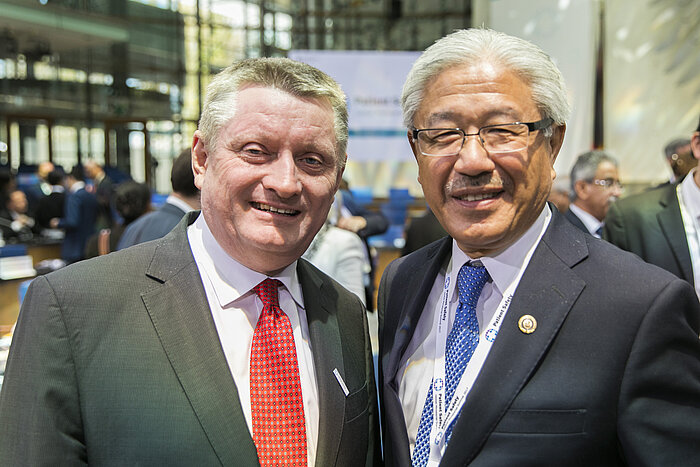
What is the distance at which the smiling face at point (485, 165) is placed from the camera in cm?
139

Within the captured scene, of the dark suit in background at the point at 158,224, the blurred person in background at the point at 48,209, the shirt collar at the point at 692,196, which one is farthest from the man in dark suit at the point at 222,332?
the blurred person in background at the point at 48,209

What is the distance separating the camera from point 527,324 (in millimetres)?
1312

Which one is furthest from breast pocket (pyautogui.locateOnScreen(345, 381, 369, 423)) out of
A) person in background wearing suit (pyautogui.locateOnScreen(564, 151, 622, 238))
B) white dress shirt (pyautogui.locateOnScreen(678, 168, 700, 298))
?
person in background wearing suit (pyautogui.locateOnScreen(564, 151, 622, 238))

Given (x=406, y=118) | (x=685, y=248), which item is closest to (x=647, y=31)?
(x=685, y=248)

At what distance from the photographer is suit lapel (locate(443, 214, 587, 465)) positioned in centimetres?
127

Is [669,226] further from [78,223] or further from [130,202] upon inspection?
[78,223]

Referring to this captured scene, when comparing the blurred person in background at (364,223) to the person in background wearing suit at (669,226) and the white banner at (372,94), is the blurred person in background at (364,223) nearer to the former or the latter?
the white banner at (372,94)

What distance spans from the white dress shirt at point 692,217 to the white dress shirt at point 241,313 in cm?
203

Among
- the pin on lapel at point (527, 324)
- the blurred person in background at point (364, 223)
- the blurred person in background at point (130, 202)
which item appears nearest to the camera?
the pin on lapel at point (527, 324)

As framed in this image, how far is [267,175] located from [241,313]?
0.34 m

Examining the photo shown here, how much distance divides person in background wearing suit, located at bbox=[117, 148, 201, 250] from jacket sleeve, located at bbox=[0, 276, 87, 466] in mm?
2141

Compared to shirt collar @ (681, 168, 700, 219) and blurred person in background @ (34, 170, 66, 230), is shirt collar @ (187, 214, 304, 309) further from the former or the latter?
blurred person in background @ (34, 170, 66, 230)

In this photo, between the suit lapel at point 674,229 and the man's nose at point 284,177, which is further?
the suit lapel at point 674,229

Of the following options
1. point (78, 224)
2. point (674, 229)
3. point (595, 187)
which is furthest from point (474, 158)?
point (78, 224)
